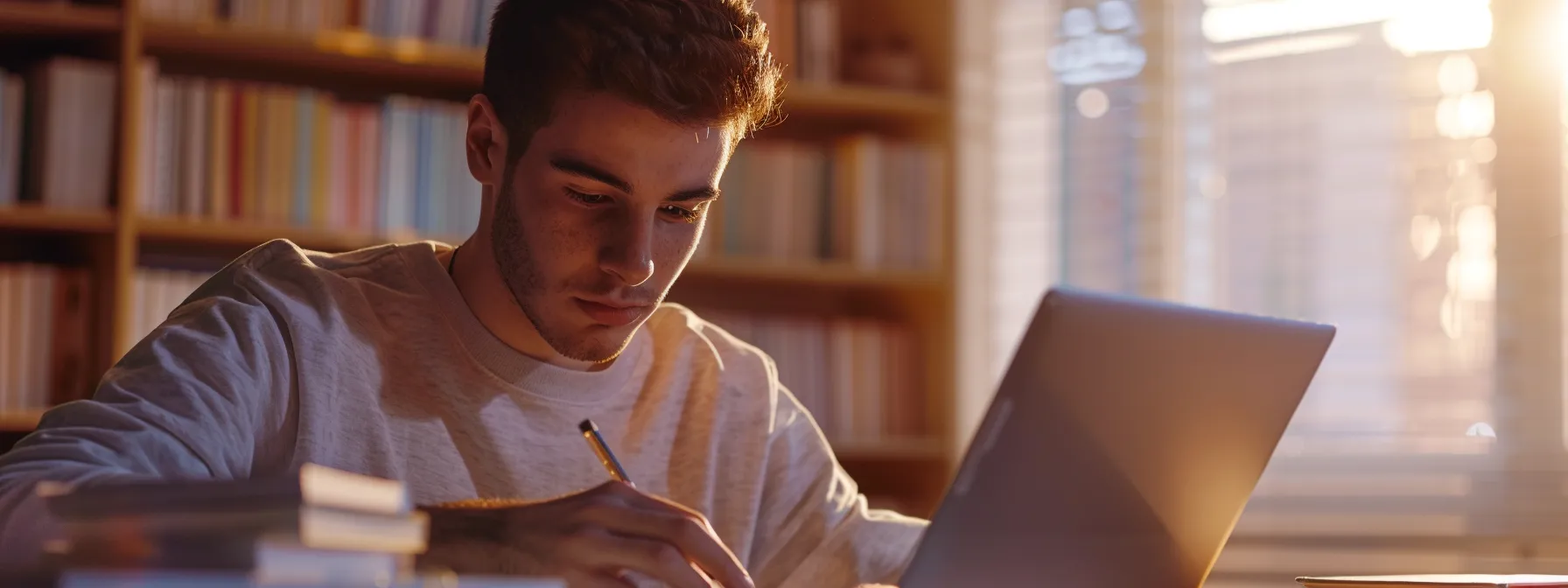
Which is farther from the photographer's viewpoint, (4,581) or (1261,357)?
(1261,357)

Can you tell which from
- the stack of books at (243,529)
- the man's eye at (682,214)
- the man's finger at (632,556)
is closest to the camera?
the stack of books at (243,529)

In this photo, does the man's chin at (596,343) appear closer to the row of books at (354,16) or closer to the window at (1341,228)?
the row of books at (354,16)

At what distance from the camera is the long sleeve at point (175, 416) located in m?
0.91

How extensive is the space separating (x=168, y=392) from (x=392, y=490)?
1.72 feet

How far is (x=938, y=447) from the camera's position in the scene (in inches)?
112

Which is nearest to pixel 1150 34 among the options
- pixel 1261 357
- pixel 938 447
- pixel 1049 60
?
pixel 1049 60

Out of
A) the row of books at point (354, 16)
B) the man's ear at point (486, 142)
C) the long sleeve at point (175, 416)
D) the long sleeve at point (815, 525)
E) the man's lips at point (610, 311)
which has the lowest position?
the long sleeve at point (815, 525)

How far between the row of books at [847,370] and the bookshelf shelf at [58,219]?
104 centimetres

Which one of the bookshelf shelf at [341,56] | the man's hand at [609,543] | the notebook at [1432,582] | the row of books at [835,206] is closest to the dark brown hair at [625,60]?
the man's hand at [609,543]

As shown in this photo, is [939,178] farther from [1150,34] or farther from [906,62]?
[1150,34]

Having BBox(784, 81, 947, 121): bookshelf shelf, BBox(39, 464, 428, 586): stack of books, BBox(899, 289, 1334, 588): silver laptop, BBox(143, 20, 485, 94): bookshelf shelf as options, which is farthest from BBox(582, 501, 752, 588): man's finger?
BBox(784, 81, 947, 121): bookshelf shelf

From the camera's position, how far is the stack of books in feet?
1.78

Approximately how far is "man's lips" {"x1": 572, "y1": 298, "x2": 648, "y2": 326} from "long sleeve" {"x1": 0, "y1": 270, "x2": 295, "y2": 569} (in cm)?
25

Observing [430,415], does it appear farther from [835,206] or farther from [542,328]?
[835,206]
